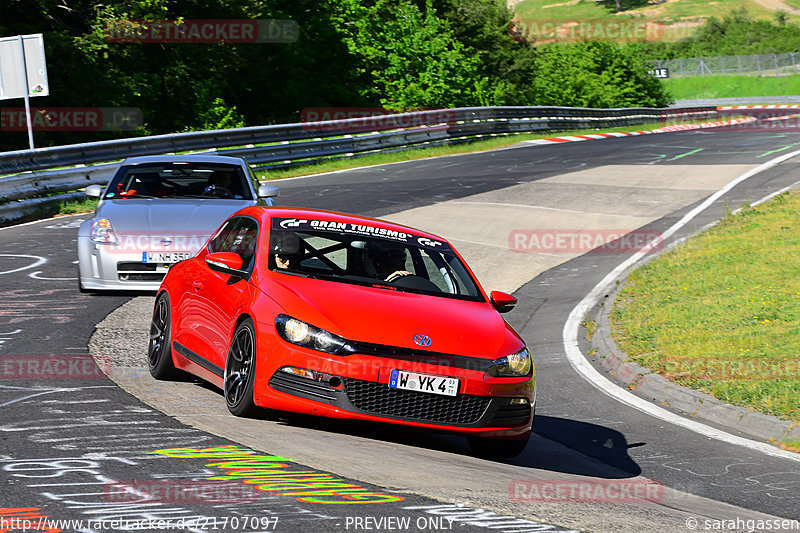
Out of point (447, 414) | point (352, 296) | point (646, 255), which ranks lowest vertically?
point (646, 255)

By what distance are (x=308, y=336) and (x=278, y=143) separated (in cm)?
2167

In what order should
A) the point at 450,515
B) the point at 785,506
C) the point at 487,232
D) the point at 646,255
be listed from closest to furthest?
the point at 450,515 → the point at 785,506 → the point at 646,255 → the point at 487,232

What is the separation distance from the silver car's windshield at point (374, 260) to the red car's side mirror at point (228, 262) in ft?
0.80

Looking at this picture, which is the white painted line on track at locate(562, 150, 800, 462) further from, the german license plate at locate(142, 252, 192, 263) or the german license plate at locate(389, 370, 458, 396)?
the german license plate at locate(142, 252, 192, 263)

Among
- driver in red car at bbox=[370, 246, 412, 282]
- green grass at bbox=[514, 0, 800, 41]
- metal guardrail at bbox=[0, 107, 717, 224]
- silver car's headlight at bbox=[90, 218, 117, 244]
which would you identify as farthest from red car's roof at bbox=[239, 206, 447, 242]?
green grass at bbox=[514, 0, 800, 41]

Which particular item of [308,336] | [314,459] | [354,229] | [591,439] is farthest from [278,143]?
[314,459]

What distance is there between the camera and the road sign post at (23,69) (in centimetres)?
2178

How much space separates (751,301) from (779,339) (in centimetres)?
196

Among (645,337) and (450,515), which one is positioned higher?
(450,515)

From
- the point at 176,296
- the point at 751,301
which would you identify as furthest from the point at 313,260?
the point at 751,301

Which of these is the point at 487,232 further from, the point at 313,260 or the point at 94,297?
the point at 313,260

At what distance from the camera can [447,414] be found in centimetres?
671

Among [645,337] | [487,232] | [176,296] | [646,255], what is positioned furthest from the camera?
[487,232]

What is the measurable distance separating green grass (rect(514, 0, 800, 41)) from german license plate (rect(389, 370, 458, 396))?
140721 millimetres
